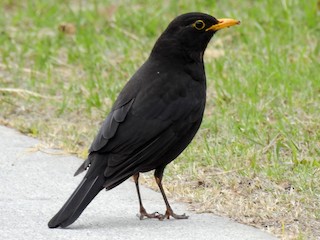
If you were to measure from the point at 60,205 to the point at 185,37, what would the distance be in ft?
4.20

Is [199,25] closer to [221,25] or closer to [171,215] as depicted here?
[221,25]

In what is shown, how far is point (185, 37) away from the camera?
575 centimetres

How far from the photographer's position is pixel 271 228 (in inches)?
195

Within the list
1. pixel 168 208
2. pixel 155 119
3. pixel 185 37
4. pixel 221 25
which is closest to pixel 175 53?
pixel 185 37

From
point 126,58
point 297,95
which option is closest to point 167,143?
point 297,95

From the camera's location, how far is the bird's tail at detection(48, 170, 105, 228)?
4.88 m

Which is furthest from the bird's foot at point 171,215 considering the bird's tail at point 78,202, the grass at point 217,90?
the bird's tail at point 78,202

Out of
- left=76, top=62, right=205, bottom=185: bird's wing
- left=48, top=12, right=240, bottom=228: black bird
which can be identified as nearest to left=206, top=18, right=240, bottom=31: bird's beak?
left=48, top=12, right=240, bottom=228: black bird

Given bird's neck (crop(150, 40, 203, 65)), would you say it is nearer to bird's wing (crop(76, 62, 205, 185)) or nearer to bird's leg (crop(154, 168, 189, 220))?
bird's wing (crop(76, 62, 205, 185))

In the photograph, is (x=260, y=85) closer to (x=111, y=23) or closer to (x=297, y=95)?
(x=297, y=95)

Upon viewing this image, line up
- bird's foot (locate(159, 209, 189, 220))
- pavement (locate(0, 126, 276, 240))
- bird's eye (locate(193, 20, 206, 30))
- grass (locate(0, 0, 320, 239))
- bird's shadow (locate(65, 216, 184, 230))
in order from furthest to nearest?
1. bird's eye (locate(193, 20, 206, 30))
2. grass (locate(0, 0, 320, 239))
3. bird's foot (locate(159, 209, 189, 220))
4. bird's shadow (locate(65, 216, 184, 230))
5. pavement (locate(0, 126, 276, 240))

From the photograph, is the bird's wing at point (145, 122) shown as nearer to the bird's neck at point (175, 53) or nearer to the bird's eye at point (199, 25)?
the bird's neck at point (175, 53)

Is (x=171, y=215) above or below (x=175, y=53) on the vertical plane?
below

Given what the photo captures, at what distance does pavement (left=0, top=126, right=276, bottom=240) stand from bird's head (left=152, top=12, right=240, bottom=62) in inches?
35.6
